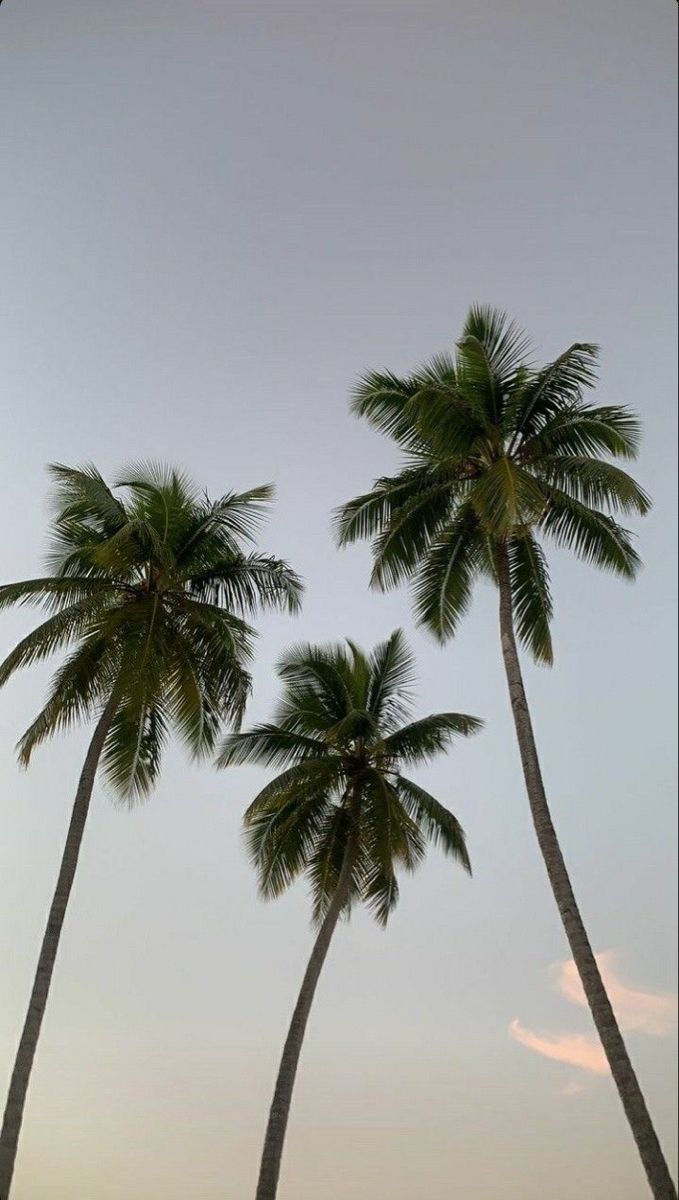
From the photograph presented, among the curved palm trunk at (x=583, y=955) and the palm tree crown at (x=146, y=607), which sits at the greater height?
the palm tree crown at (x=146, y=607)

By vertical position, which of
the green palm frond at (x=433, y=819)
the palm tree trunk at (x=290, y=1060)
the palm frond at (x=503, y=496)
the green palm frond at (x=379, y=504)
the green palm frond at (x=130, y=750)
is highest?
the green palm frond at (x=379, y=504)

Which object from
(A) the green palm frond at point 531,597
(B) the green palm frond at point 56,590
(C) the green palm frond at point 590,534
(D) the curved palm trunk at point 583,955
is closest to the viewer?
(D) the curved palm trunk at point 583,955

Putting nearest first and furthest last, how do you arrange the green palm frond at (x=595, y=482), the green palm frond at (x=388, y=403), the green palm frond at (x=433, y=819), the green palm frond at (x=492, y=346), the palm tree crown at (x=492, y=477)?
the green palm frond at (x=595, y=482)
the palm tree crown at (x=492, y=477)
the green palm frond at (x=492, y=346)
the green palm frond at (x=388, y=403)
the green palm frond at (x=433, y=819)

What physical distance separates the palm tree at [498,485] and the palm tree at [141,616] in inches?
103

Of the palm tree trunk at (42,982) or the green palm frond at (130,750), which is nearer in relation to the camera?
the palm tree trunk at (42,982)

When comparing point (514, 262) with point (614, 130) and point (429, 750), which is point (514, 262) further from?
point (429, 750)

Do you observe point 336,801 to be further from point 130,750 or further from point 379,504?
point 379,504

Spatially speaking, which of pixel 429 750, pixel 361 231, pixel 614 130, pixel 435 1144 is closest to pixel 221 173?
pixel 361 231

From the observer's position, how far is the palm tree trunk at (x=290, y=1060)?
61.7ft

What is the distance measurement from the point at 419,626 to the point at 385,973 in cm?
1765

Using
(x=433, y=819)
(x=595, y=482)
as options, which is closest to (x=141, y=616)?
(x=433, y=819)

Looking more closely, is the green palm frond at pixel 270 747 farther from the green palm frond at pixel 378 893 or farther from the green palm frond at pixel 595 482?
the green palm frond at pixel 595 482

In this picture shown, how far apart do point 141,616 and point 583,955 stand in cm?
978

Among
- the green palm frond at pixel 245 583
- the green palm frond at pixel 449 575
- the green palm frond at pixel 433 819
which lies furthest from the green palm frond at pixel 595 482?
the green palm frond at pixel 433 819
